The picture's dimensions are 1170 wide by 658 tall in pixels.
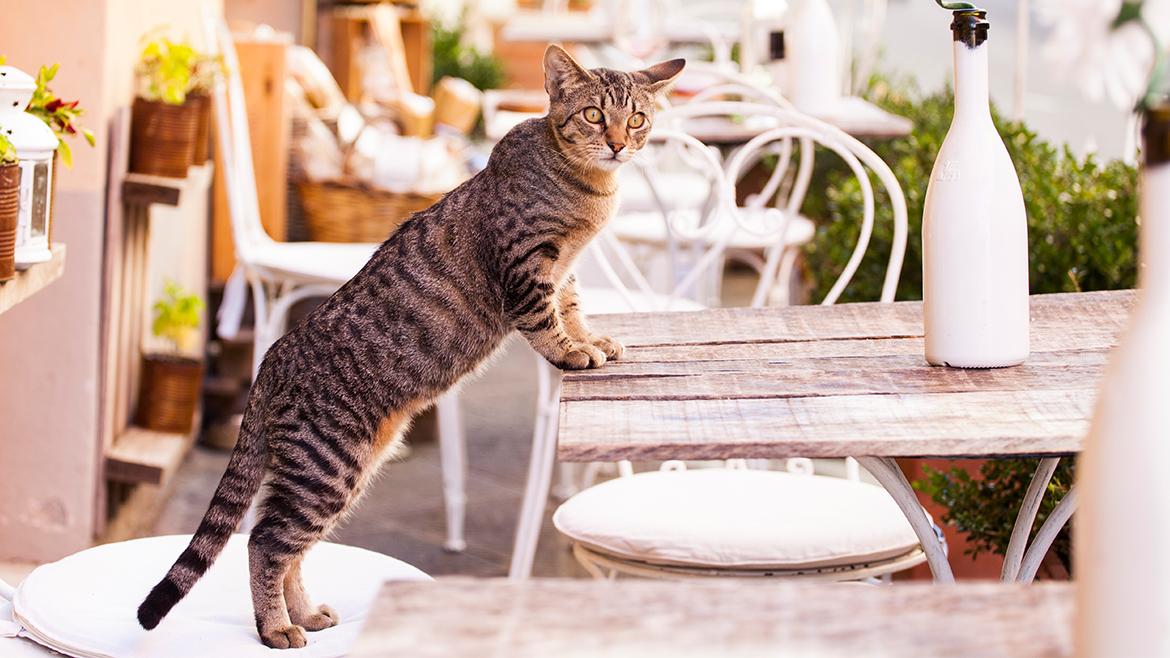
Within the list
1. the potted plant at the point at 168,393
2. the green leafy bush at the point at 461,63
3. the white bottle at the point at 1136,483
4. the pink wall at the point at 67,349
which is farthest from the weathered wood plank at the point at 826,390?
the green leafy bush at the point at 461,63

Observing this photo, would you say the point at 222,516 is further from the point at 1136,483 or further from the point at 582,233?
the point at 1136,483

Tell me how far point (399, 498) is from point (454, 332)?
79.7 inches

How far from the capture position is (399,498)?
→ 11.4 feet

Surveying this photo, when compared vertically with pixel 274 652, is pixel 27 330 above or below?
above

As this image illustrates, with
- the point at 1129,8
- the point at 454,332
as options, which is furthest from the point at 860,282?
the point at 1129,8

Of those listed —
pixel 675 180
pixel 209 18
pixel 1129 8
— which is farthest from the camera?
pixel 675 180

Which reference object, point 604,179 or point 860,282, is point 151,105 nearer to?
point 604,179

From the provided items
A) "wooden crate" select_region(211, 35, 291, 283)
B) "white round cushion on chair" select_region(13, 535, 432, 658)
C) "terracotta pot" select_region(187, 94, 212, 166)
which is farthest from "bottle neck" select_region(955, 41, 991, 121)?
"wooden crate" select_region(211, 35, 291, 283)

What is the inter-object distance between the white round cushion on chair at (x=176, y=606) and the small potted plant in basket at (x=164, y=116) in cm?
137

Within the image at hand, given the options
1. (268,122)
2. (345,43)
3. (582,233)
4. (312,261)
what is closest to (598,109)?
(582,233)

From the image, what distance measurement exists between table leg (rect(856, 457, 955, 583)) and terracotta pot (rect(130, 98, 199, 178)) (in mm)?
1963

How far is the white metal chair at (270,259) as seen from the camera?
2.78 meters

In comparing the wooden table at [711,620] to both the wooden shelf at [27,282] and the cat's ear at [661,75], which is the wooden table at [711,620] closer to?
the wooden shelf at [27,282]

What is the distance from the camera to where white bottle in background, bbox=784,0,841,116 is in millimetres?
3145
